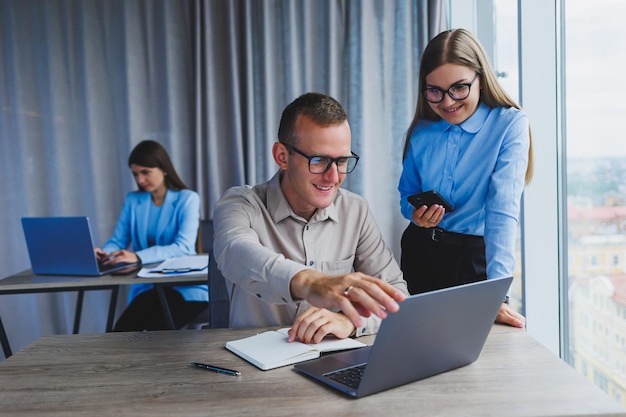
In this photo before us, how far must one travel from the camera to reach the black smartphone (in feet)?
6.29

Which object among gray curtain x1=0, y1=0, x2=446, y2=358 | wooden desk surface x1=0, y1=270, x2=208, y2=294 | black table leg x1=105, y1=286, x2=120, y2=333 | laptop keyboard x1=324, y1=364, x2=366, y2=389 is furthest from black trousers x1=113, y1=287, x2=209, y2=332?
laptop keyboard x1=324, y1=364, x2=366, y2=389

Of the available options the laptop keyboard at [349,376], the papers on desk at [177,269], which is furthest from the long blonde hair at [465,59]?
the papers on desk at [177,269]

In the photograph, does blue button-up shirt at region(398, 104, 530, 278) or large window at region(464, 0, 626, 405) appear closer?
Result: blue button-up shirt at region(398, 104, 530, 278)

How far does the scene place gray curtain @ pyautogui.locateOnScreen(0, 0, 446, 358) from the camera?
13.0ft

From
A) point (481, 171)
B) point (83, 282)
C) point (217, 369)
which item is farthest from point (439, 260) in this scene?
point (83, 282)

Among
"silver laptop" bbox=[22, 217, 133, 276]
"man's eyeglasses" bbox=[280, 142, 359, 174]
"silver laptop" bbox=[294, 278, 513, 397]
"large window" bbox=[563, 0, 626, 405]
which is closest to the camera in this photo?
"silver laptop" bbox=[294, 278, 513, 397]

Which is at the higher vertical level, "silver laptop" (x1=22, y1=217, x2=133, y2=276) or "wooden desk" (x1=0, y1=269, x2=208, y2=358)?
"silver laptop" (x1=22, y1=217, x2=133, y2=276)

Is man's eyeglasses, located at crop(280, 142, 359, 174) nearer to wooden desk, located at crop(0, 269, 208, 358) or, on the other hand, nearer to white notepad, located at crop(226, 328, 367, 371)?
white notepad, located at crop(226, 328, 367, 371)

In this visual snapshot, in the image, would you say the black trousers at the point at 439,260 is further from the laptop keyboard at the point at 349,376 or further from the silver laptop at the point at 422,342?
the laptop keyboard at the point at 349,376

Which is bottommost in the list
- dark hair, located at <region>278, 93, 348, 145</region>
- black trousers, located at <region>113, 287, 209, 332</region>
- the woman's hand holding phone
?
black trousers, located at <region>113, 287, 209, 332</region>

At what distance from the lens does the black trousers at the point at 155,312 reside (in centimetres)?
291

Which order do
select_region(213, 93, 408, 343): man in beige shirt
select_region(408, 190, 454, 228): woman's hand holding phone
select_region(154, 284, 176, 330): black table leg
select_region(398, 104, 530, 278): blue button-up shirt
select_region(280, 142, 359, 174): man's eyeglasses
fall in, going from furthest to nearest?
select_region(154, 284, 176, 330): black table leg < select_region(408, 190, 454, 228): woman's hand holding phone < select_region(398, 104, 530, 278): blue button-up shirt < select_region(280, 142, 359, 174): man's eyeglasses < select_region(213, 93, 408, 343): man in beige shirt

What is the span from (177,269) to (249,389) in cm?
161

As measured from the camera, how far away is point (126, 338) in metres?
1.50
